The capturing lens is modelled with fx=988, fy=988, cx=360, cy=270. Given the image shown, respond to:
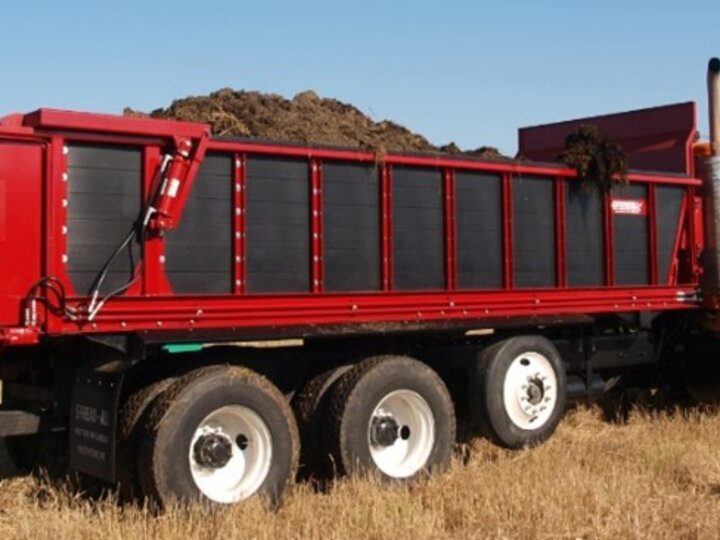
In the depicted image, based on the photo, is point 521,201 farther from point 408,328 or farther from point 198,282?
point 198,282

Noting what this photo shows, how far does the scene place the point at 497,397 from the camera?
23.7 ft

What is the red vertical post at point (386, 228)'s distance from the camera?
6824 mm

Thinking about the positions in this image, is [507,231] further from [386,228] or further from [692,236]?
[692,236]

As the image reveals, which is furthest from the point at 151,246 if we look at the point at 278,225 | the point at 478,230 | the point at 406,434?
the point at 478,230

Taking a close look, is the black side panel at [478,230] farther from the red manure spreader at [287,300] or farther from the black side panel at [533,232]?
the black side panel at [533,232]

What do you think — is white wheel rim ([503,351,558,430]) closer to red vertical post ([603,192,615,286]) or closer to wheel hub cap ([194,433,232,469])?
red vertical post ([603,192,615,286])

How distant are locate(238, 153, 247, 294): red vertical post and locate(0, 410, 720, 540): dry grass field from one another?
4.49ft

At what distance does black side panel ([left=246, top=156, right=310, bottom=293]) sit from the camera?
627cm

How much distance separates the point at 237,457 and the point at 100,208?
1.70 metres

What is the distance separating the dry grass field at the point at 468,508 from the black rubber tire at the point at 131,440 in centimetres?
13

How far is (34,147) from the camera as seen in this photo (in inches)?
215

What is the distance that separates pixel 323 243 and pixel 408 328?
0.85 metres

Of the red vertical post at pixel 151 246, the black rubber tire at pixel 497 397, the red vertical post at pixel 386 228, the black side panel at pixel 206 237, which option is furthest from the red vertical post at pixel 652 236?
the red vertical post at pixel 151 246

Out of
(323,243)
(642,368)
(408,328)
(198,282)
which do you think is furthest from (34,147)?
(642,368)
